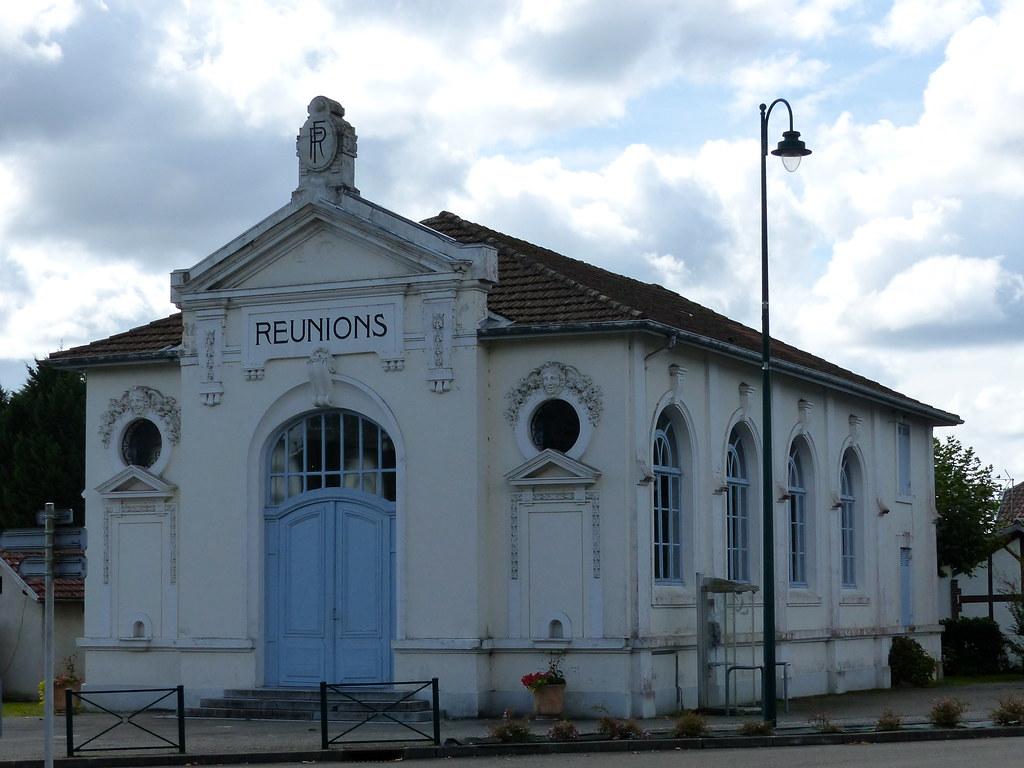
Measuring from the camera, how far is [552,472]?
2477 centimetres

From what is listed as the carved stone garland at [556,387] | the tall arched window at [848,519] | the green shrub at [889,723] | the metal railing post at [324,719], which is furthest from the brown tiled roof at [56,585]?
the green shrub at [889,723]

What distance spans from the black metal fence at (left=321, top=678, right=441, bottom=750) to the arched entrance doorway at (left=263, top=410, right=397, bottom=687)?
2.05ft

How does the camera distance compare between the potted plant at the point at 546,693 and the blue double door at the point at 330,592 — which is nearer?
the potted plant at the point at 546,693

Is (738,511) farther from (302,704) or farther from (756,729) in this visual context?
(756,729)

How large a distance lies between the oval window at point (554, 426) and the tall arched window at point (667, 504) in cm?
130

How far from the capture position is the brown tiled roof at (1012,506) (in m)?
52.3

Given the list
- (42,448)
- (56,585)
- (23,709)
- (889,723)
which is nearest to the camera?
(889,723)

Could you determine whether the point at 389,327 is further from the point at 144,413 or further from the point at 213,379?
the point at 144,413

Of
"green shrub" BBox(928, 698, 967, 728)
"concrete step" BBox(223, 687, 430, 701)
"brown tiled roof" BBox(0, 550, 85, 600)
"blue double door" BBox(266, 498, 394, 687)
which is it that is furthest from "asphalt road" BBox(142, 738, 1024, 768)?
"brown tiled roof" BBox(0, 550, 85, 600)

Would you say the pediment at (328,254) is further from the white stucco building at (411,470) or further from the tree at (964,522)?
the tree at (964,522)

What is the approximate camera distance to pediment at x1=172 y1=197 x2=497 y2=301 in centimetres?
2516

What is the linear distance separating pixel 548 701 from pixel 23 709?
12.9 meters

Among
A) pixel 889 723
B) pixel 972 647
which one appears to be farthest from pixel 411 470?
→ pixel 972 647

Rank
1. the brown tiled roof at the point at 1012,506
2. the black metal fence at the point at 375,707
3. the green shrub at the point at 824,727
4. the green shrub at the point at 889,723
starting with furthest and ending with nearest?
1. the brown tiled roof at the point at 1012,506
2. the green shrub at the point at 889,723
3. the green shrub at the point at 824,727
4. the black metal fence at the point at 375,707
